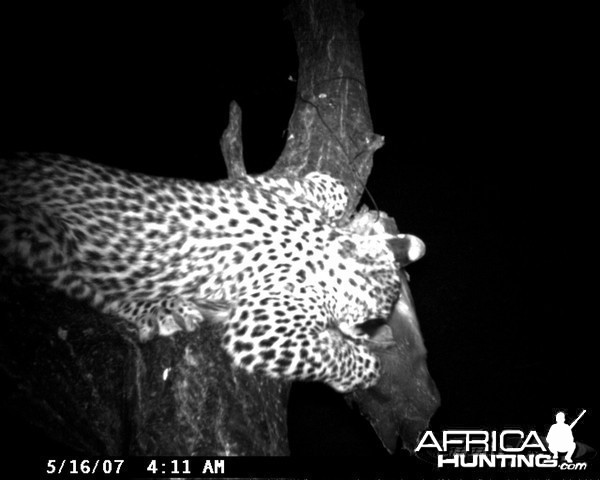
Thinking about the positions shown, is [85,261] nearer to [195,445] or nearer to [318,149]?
[195,445]

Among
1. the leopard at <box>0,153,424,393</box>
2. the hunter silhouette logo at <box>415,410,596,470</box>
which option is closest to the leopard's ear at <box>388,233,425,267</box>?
the leopard at <box>0,153,424,393</box>

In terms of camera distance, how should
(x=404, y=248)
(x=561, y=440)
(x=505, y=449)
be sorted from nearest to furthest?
(x=505, y=449), (x=561, y=440), (x=404, y=248)

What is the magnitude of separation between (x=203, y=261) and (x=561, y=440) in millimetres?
2807

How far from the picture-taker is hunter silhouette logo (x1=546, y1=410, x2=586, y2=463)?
3.10 m

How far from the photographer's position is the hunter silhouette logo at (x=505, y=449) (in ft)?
9.75

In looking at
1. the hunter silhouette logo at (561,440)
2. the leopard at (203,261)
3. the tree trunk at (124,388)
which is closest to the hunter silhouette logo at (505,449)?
the hunter silhouette logo at (561,440)

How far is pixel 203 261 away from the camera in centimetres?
284

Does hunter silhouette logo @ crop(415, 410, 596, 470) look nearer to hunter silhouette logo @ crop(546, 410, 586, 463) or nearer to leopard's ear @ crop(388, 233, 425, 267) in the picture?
hunter silhouette logo @ crop(546, 410, 586, 463)

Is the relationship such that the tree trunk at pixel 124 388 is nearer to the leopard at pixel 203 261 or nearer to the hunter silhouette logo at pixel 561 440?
the leopard at pixel 203 261

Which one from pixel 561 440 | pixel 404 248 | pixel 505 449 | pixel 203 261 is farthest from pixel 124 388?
pixel 561 440

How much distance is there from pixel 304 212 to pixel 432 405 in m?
1.75

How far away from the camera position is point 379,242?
3398 mm

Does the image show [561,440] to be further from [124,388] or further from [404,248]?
[124,388]

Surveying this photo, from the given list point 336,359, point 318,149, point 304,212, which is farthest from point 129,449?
point 318,149
